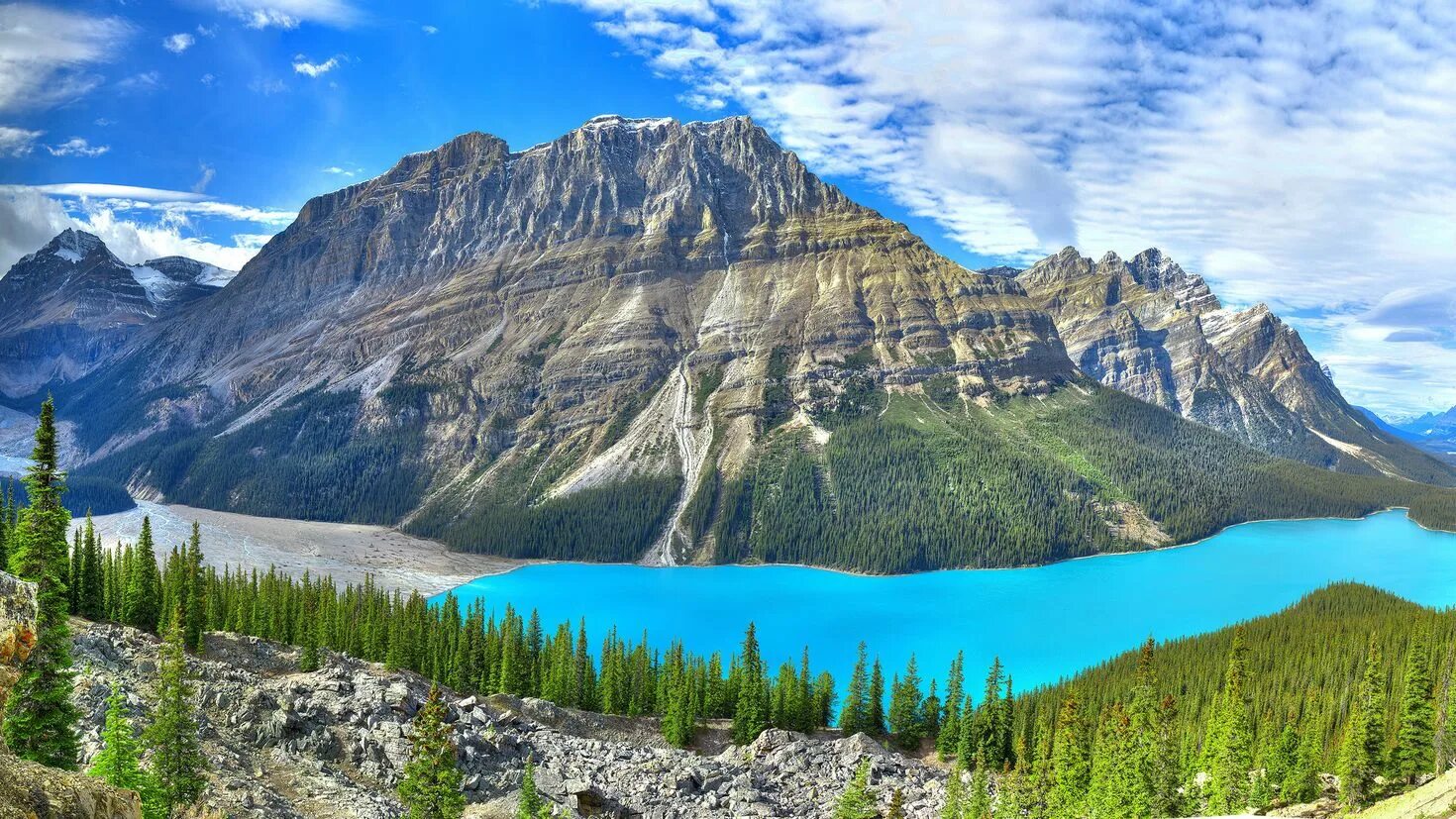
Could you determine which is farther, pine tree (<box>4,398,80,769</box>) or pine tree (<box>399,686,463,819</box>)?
pine tree (<box>399,686,463,819</box>)

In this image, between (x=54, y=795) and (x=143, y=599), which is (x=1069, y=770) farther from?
(x=143, y=599)

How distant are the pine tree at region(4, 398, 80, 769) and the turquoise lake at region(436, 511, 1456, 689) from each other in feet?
281

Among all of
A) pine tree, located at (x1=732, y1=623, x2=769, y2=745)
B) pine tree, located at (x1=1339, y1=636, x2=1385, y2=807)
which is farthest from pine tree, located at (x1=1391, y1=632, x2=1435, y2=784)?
pine tree, located at (x1=732, y1=623, x2=769, y2=745)

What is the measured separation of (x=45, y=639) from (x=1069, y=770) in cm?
5096

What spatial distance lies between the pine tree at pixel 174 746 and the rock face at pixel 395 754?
1167 millimetres

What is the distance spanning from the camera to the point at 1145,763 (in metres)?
45.2

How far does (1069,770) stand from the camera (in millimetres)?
51625

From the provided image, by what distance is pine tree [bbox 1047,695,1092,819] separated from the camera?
1967 inches

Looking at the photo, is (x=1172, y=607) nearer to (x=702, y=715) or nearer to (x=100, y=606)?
(x=702, y=715)

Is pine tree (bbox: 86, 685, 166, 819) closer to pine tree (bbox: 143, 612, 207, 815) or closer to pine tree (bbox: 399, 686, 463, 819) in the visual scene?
pine tree (bbox: 143, 612, 207, 815)

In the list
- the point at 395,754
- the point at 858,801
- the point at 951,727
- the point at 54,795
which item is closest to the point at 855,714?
the point at 951,727

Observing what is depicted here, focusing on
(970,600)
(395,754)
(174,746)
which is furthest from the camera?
(970,600)

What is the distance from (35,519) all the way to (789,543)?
16193 centimetres

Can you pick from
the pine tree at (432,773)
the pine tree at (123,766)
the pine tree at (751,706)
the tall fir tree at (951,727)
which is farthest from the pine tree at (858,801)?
the tall fir tree at (951,727)
